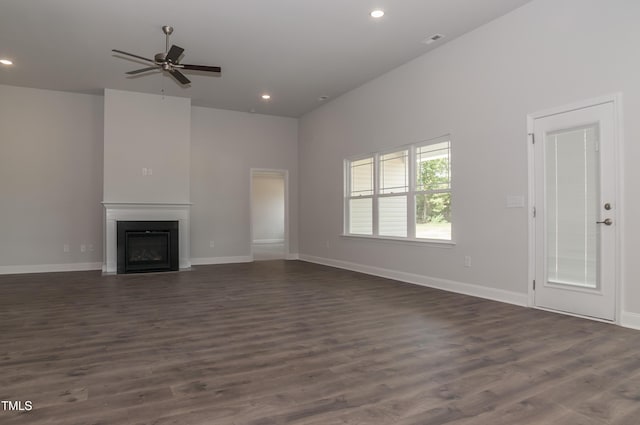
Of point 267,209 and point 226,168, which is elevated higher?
point 226,168

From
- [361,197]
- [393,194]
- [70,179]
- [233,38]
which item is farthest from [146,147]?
[393,194]

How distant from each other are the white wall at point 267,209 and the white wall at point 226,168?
16.8 feet

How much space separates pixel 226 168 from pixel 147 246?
2.28 m

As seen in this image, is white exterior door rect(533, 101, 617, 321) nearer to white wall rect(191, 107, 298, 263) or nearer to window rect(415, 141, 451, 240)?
window rect(415, 141, 451, 240)

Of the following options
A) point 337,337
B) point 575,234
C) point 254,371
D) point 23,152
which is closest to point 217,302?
point 337,337

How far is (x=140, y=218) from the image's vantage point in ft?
22.5

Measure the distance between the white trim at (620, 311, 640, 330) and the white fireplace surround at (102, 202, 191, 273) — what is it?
642 centimetres

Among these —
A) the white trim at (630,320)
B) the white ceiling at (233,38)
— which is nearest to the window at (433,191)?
the white ceiling at (233,38)

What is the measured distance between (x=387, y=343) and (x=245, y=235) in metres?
5.84

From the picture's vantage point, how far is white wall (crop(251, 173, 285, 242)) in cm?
1371

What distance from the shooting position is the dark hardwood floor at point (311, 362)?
6.06 ft

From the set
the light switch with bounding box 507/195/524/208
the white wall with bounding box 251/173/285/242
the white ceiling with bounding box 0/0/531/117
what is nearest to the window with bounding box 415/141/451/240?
the light switch with bounding box 507/195/524/208

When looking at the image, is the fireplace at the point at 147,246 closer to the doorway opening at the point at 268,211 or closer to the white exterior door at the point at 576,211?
the white exterior door at the point at 576,211

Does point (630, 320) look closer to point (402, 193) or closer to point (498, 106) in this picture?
point (498, 106)
